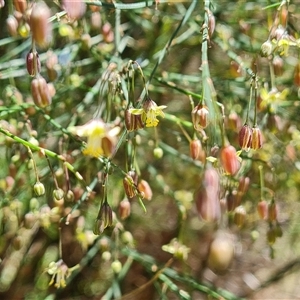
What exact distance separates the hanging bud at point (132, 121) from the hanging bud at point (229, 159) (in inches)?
9.8

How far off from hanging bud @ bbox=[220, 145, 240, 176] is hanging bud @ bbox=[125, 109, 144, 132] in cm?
25

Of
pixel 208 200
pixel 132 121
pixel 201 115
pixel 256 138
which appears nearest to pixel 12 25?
pixel 132 121

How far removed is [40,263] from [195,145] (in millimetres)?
1948

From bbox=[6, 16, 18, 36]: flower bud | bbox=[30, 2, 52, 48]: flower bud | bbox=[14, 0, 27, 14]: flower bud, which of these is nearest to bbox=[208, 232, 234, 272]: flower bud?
bbox=[30, 2, 52, 48]: flower bud

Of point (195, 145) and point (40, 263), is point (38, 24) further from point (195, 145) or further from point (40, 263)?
Answer: point (40, 263)

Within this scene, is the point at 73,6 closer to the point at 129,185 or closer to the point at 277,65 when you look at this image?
the point at 129,185

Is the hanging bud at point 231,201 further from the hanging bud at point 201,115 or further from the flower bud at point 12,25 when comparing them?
Answer: the flower bud at point 12,25

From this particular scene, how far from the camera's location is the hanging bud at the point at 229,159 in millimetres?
1400

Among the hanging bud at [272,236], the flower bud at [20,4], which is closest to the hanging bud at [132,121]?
the flower bud at [20,4]

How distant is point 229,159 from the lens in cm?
142

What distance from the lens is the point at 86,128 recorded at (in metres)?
1.45

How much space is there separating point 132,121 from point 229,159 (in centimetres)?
28

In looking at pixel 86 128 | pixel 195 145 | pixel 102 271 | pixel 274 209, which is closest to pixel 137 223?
pixel 102 271

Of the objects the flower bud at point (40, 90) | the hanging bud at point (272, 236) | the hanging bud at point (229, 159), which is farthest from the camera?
the hanging bud at point (272, 236)
